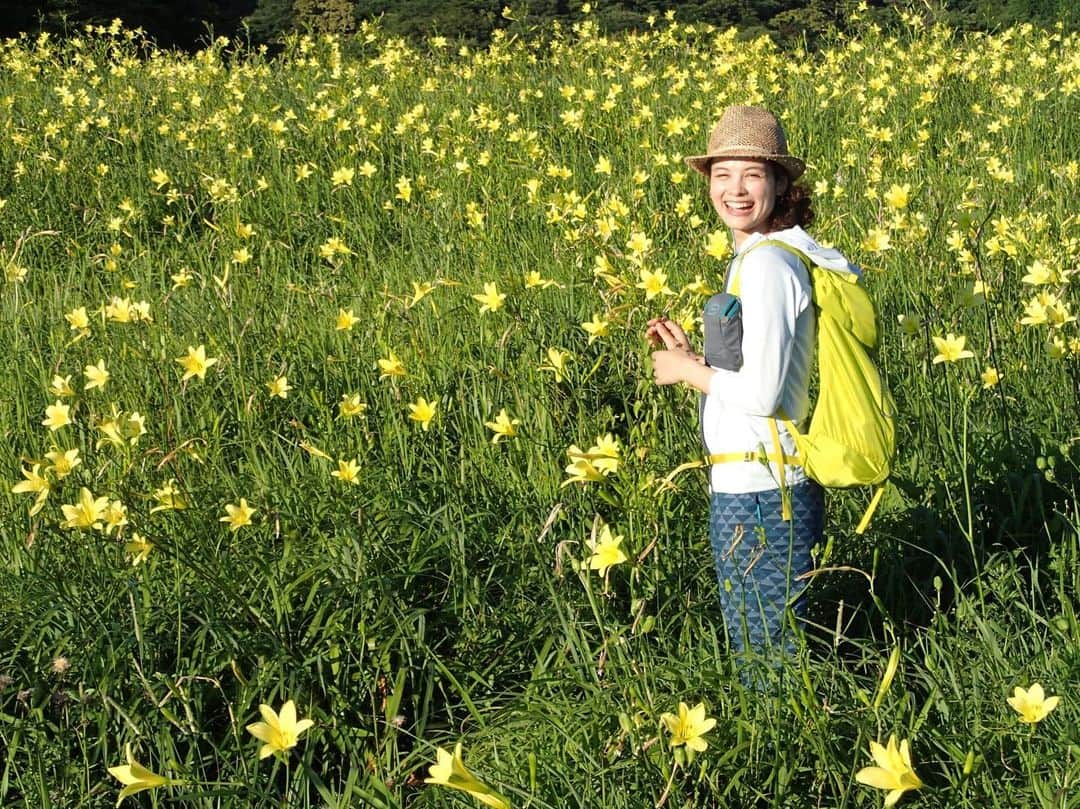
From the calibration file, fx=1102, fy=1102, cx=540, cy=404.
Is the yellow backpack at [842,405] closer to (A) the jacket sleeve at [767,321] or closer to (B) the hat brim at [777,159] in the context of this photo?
(A) the jacket sleeve at [767,321]

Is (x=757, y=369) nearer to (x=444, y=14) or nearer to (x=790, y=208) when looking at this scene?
(x=790, y=208)

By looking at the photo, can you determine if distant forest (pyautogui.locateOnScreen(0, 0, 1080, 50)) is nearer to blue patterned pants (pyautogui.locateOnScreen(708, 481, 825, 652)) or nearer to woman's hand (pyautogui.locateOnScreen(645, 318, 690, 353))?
woman's hand (pyautogui.locateOnScreen(645, 318, 690, 353))

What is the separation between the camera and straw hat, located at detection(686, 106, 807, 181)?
2.03 m

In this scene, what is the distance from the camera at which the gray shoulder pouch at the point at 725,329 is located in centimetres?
195

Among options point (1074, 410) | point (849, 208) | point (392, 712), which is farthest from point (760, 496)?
point (849, 208)

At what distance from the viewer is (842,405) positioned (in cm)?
189

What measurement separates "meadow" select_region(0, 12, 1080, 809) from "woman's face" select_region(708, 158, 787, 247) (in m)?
0.44

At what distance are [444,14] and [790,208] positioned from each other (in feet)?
37.3

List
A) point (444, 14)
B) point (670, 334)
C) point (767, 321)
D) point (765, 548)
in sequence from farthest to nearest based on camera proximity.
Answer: point (444, 14) < point (670, 334) < point (765, 548) < point (767, 321)

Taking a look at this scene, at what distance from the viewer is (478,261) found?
4223mm

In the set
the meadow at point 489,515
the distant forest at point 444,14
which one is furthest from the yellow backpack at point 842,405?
the distant forest at point 444,14

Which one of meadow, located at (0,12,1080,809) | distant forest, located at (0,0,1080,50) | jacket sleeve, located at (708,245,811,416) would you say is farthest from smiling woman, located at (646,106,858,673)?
distant forest, located at (0,0,1080,50)

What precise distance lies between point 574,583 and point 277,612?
2.11 feet

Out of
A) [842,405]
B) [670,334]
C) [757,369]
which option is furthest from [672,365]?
[842,405]
